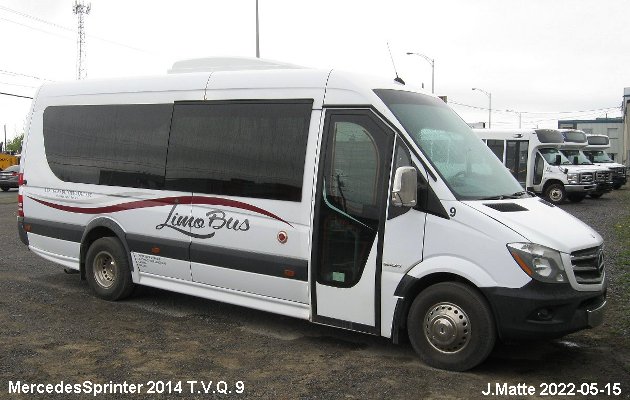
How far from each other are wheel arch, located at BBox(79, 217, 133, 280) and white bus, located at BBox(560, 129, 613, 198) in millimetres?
19650

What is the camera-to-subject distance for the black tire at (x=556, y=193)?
77.3 ft

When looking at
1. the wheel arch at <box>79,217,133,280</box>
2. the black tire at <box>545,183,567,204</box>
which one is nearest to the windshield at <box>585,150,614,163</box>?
the black tire at <box>545,183,567,204</box>

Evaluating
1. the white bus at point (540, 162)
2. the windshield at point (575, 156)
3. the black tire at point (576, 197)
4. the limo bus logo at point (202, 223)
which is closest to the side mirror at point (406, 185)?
the limo bus logo at point (202, 223)

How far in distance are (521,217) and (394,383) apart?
176cm

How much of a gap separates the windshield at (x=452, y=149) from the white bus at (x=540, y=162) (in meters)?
17.2

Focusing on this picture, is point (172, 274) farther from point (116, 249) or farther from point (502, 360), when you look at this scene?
point (502, 360)

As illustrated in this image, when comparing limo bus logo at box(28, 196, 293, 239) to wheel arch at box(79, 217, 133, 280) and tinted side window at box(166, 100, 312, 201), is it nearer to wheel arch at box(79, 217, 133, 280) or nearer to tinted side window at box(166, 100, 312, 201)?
tinted side window at box(166, 100, 312, 201)

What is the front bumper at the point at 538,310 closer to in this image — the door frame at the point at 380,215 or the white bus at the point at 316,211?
the white bus at the point at 316,211

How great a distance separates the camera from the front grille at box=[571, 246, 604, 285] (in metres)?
5.39

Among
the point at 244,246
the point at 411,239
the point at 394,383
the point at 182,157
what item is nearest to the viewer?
the point at 394,383

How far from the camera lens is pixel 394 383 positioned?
209 inches

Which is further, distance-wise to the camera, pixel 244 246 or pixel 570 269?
pixel 244 246

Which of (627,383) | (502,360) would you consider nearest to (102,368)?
(502,360)

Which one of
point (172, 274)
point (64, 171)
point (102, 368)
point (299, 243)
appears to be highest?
point (64, 171)
